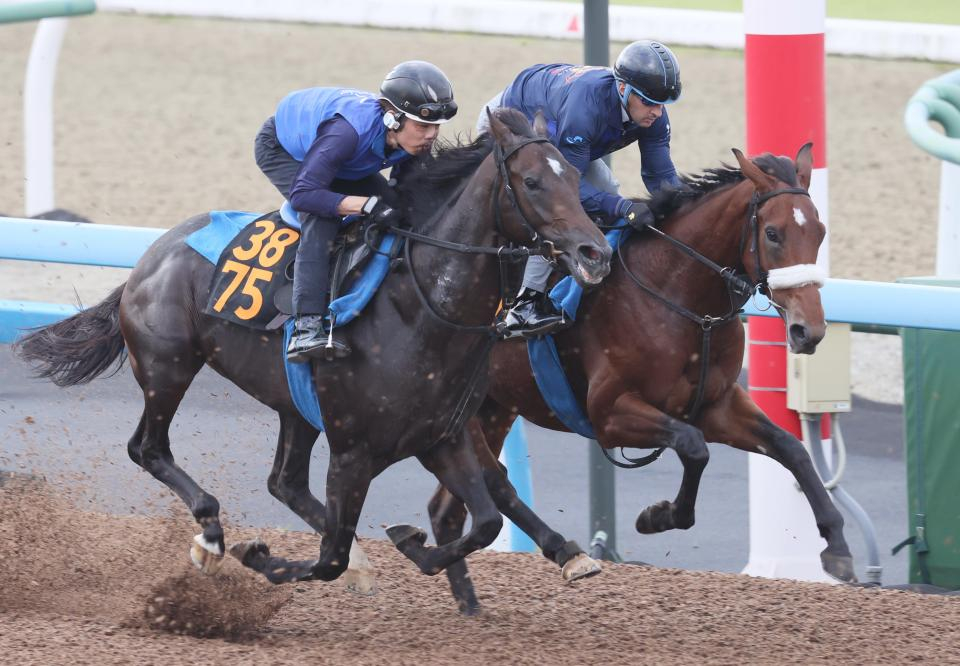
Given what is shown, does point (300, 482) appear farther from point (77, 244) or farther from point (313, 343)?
point (77, 244)

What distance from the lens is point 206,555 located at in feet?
16.3

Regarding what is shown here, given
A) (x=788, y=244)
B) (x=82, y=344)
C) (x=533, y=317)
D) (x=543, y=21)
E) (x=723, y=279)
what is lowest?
(x=82, y=344)

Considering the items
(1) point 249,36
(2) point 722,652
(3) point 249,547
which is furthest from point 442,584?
(1) point 249,36

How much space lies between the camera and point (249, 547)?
4.87 m

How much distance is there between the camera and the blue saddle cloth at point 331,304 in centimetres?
448

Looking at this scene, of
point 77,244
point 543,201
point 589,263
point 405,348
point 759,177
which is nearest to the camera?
point 589,263

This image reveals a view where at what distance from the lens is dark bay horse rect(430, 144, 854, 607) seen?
4746 millimetres

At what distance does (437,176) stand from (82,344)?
1.68 m

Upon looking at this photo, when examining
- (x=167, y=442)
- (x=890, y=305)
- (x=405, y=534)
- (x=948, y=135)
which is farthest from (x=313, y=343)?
(x=948, y=135)

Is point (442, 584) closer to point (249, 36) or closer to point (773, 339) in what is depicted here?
point (773, 339)

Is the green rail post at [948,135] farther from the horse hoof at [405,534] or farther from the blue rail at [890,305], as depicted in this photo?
the horse hoof at [405,534]

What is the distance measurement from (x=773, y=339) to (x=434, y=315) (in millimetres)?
1898

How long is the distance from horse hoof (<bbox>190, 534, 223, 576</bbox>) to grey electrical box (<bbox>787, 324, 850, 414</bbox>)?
2113mm

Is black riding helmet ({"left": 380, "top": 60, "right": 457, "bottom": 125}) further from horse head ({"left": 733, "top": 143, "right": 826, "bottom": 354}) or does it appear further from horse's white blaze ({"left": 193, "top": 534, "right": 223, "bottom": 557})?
horse's white blaze ({"left": 193, "top": 534, "right": 223, "bottom": 557})
